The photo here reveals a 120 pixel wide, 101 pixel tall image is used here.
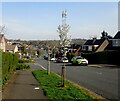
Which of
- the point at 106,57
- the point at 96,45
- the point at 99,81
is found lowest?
the point at 99,81

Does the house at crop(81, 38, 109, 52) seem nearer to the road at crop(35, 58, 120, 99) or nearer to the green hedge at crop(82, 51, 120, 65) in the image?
the green hedge at crop(82, 51, 120, 65)

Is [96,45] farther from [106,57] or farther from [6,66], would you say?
[6,66]

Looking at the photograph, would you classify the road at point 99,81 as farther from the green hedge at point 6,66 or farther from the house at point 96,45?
the house at point 96,45

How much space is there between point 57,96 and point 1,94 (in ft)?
7.88

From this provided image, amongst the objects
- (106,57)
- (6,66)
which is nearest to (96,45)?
(106,57)

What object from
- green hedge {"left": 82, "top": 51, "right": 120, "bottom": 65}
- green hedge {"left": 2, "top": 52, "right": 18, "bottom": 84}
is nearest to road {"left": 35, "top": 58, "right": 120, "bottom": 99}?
green hedge {"left": 2, "top": 52, "right": 18, "bottom": 84}

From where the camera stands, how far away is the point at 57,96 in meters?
8.72

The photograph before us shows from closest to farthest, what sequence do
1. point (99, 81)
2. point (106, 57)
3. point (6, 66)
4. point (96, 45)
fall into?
point (6, 66) → point (99, 81) → point (106, 57) → point (96, 45)

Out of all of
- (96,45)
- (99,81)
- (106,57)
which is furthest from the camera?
(96,45)

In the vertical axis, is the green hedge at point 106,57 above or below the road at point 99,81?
above

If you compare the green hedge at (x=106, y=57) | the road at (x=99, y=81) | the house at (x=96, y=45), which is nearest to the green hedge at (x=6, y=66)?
the road at (x=99, y=81)

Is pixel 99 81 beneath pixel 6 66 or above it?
beneath

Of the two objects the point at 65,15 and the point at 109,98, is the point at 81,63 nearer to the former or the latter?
the point at 65,15

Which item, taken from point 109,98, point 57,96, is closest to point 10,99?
point 57,96
